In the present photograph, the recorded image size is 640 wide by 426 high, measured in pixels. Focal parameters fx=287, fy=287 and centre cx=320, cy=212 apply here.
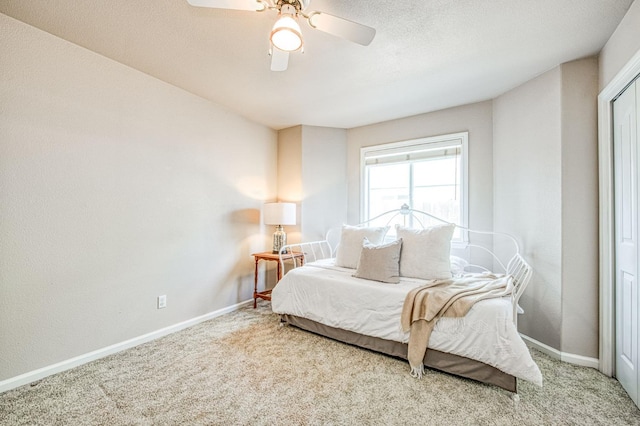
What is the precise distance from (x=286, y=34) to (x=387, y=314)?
79.2 inches

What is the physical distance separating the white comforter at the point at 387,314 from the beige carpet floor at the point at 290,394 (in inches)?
8.8

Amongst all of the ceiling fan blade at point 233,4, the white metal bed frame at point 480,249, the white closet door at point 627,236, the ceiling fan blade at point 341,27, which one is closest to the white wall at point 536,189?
the white metal bed frame at point 480,249

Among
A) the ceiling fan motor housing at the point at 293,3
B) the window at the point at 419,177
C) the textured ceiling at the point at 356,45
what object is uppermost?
the textured ceiling at the point at 356,45

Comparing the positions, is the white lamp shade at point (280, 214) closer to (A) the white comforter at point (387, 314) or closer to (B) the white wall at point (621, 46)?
(A) the white comforter at point (387, 314)

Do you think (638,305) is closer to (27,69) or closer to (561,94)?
(561,94)

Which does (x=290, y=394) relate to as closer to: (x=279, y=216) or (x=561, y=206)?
(x=279, y=216)

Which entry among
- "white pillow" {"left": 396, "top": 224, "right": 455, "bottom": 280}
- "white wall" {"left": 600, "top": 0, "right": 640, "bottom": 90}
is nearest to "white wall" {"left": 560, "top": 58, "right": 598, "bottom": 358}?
"white wall" {"left": 600, "top": 0, "right": 640, "bottom": 90}

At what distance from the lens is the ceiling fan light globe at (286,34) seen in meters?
1.44

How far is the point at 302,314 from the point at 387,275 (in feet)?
2.93

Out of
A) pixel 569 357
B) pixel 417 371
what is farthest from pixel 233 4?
pixel 569 357

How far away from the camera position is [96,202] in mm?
2293

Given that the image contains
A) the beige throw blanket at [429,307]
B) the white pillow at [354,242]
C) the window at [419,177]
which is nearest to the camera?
the beige throw blanket at [429,307]

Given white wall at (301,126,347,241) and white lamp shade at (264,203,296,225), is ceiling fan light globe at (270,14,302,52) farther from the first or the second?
white wall at (301,126,347,241)

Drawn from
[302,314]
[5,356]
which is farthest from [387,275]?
[5,356]
